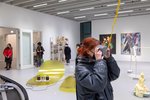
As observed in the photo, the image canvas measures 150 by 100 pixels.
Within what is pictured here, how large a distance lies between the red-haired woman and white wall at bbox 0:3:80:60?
9.26m

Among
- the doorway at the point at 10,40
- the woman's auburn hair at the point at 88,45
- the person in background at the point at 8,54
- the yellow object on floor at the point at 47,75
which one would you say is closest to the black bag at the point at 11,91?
the woman's auburn hair at the point at 88,45

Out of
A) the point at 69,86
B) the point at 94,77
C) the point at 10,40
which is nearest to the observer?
the point at 94,77

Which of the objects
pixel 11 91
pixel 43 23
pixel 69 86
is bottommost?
pixel 69 86

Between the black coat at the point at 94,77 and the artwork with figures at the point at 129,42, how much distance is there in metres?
13.5

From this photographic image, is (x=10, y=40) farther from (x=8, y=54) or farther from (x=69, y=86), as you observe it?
(x=69, y=86)

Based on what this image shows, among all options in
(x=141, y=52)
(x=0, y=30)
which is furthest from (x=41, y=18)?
(x=141, y=52)

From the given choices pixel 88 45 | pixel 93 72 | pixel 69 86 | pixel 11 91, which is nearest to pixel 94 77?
pixel 93 72

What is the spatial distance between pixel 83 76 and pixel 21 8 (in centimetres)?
1052

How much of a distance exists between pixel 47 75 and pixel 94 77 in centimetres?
501

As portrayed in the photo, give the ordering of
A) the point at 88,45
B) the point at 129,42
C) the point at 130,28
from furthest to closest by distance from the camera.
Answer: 1. the point at 129,42
2. the point at 130,28
3. the point at 88,45

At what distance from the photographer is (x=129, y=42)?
14.9 m

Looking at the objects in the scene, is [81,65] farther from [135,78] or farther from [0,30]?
[0,30]

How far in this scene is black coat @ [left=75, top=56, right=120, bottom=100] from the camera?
1.35 m

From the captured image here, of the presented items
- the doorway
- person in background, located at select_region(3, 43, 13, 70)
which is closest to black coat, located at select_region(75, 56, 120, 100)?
person in background, located at select_region(3, 43, 13, 70)
